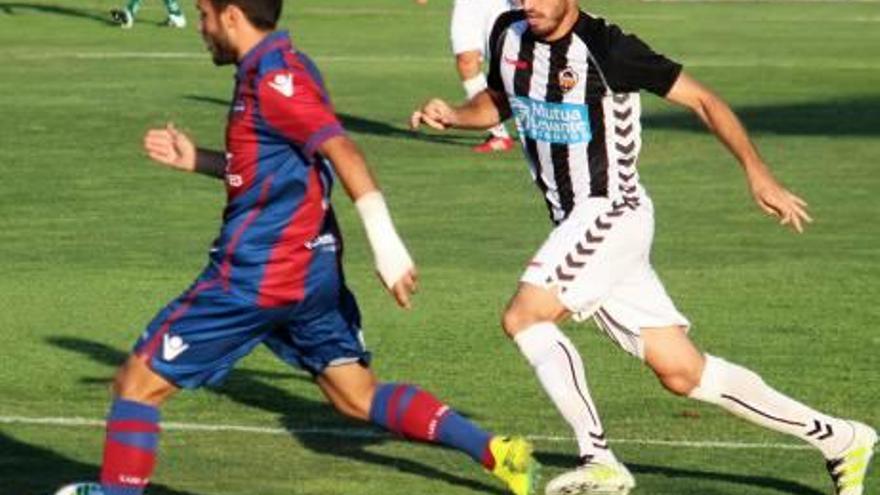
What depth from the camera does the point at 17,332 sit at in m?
14.7

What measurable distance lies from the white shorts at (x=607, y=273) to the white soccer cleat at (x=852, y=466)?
793mm

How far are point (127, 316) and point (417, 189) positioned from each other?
680 cm

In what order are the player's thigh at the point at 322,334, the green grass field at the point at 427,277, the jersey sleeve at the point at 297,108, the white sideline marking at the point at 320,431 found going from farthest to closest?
the white sideline marking at the point at 320,431, the green grass field at the point at 427,277, the player's thigh at the point at 322,334, the jersey sleeve at the point at 297,108

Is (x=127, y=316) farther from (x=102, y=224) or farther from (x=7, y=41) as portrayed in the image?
(x=7, y=41)

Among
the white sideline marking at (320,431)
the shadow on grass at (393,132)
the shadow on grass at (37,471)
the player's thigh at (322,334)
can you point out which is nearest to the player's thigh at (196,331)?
the player's thigh at (322,334)

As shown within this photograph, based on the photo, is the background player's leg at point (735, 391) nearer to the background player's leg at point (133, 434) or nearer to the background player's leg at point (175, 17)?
the background player's leg at point (133, 434)

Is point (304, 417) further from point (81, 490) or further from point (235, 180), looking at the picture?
point (235, 180)

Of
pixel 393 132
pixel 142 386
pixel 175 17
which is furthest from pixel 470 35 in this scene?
pixel 175 17

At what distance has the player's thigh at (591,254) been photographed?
10.4 m

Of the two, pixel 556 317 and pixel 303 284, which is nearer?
pixel 303 284

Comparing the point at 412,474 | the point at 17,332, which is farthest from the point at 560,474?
the point at 17,332

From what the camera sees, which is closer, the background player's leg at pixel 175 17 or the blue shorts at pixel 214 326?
the blue shorts at pixel 214 326

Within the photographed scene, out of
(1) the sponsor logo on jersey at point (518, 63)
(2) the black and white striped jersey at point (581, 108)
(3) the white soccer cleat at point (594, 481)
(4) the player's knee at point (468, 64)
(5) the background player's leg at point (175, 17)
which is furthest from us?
(5) the background player's leg at point (175, 17)

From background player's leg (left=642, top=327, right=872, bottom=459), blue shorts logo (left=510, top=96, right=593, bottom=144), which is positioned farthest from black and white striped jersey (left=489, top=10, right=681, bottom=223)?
background player's leg (left=642, top=327, right=872, bottom=459)
